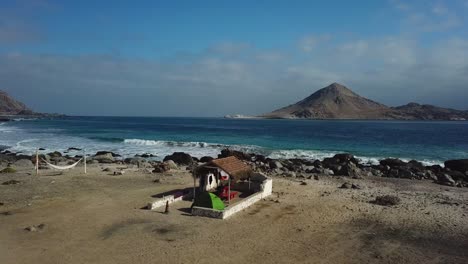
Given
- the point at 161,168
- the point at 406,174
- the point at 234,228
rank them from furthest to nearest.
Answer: the point at 406,174 → the point at 161,168 → the point at 234,228

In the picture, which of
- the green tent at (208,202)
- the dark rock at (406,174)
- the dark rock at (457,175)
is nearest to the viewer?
the green tent at (208,202)

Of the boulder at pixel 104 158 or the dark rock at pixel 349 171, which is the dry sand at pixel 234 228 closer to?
the dark rock at pixel 349 171

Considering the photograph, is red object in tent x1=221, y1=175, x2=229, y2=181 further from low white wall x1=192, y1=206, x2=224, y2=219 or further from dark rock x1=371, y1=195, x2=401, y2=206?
dark rock x1=371, y1=195, x2=401, y2=206

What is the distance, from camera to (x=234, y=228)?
13.7 m

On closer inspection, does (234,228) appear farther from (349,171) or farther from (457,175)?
(457,175)

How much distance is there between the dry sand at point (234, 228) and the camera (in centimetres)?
1121

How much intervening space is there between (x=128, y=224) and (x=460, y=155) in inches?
1672

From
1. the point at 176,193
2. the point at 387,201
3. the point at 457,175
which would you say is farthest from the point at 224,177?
the point at 457,175

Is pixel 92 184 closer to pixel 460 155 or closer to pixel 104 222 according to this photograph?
pixel 104 222

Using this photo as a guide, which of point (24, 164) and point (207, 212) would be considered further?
point (24, 164)

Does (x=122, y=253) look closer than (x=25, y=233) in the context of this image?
Yes

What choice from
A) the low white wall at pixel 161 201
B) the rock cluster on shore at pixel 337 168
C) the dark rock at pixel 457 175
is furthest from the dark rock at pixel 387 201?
the dark rock at pixel 457 175

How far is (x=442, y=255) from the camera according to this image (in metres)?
11.5

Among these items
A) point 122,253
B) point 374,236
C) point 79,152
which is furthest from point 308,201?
point 79,152
